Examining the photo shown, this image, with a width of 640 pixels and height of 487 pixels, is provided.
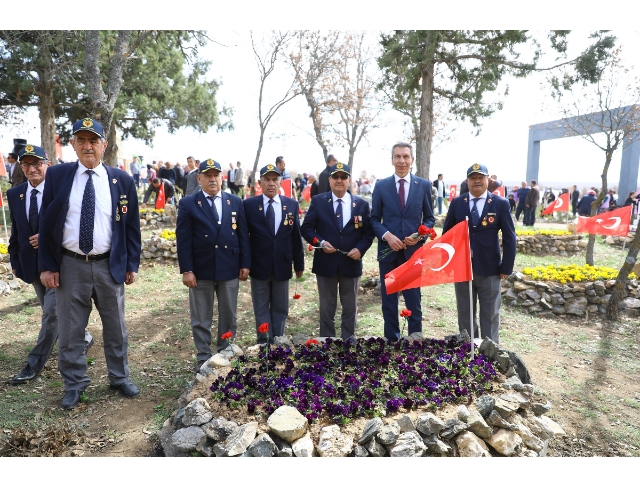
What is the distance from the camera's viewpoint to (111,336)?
12.9 ft

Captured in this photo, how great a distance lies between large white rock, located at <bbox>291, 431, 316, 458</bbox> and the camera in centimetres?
267

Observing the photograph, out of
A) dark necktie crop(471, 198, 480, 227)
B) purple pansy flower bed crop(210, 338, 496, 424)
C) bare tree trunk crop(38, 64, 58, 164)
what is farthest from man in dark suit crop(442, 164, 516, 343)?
bare tree trunk crop(38, 64, 58, 164)

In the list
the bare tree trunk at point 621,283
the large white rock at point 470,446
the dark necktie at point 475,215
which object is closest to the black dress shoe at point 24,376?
the large white rock at point 470,446

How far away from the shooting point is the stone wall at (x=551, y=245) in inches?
484

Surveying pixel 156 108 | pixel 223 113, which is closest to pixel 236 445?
pixel 156 108

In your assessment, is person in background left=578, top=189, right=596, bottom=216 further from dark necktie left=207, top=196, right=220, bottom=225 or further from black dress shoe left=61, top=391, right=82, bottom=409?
black dress shoe left=61, top=391, right=82, bottom=409

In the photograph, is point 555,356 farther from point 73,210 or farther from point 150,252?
point 150,252

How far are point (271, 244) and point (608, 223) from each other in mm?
7415

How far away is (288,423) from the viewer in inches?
110

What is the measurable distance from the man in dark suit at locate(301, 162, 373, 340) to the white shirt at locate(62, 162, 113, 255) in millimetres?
1822

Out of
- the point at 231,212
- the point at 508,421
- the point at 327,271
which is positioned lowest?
the point at 508,421

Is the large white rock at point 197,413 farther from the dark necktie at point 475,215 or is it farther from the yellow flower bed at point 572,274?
the yellow flower bed at point 572,274

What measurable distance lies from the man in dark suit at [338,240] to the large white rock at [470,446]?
196 centimetres

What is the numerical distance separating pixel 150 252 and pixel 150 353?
4.58 meters
